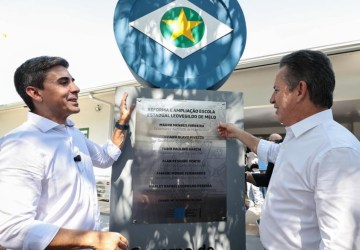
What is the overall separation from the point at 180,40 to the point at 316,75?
1.04 m

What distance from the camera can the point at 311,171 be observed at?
1319 mm

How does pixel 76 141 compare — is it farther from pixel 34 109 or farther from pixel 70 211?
pixel 70 211

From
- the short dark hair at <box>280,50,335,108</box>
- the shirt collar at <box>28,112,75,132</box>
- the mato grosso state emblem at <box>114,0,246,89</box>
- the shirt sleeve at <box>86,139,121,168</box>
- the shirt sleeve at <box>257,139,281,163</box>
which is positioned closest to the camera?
the short dark hair at <box>280,50,335,108</box>

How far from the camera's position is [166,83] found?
2.16 metres

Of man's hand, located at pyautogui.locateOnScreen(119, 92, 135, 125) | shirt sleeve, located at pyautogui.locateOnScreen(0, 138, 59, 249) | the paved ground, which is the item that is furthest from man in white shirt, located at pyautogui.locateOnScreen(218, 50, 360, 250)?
the paved ground

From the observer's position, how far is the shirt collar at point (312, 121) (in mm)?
1485

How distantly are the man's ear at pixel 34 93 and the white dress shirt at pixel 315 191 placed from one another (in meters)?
1.39

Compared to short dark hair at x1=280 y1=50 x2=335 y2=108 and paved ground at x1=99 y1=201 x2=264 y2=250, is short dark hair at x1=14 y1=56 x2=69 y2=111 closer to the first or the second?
short dark hair at x1=280 y1=50 x2=335 y2=108

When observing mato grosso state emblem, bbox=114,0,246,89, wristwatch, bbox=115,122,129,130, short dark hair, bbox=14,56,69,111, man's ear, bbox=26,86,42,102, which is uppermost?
mato grosso state emblem, bbox=114,0,246,89

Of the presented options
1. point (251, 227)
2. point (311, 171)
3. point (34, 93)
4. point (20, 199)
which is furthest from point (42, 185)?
point (251, 227)

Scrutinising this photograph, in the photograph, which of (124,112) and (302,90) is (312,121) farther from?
(124,112)

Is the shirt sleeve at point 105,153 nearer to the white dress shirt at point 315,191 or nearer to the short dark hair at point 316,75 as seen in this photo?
the white dress shirt at point 315,191

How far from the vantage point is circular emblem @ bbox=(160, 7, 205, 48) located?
2178 millimetres

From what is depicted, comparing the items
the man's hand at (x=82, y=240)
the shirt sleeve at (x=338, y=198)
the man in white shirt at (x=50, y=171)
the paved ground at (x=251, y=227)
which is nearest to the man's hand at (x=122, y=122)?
the man in white shirt at (x=50, y=171)
